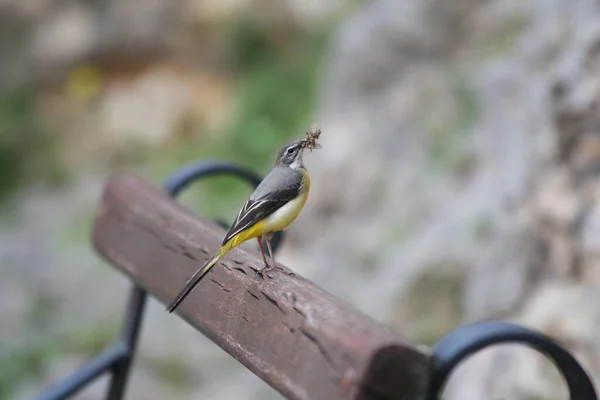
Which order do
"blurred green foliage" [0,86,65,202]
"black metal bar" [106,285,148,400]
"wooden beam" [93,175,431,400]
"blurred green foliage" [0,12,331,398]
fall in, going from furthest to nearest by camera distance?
"blurred green foliage" [0,86,65,202] < "blurred green foliage" [0,12,331,398] < "black metal bar" [106,285,148,400] < "wooden beam" [93,175,431,400]

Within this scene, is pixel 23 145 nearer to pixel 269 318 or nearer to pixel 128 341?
pixel 128 341

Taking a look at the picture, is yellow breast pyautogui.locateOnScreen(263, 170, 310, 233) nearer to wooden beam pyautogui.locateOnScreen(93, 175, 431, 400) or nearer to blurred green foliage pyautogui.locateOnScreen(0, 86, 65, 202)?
wooden beam pyautogui.locateOnScreen(93, 175, 431, 400)

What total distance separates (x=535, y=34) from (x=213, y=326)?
3.14 metres

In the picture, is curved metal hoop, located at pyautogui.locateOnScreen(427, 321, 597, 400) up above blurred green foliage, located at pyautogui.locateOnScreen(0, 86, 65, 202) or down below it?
below

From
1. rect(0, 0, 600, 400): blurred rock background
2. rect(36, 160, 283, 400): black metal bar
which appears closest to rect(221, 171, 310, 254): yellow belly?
rect(36, 160, 283, 400): black metal bar

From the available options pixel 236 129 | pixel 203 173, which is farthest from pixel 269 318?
pixel 236 129

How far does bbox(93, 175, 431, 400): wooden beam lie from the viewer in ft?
4.02

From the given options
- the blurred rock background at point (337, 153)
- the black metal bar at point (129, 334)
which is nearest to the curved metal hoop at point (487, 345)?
the black metal bar at point (129, 334)

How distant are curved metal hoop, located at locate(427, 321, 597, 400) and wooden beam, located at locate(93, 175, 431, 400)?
37 millimetres

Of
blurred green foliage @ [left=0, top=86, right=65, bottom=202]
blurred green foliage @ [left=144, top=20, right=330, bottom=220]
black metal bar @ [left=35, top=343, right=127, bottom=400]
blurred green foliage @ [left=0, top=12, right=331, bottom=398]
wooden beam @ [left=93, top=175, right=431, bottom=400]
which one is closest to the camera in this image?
wooden beam @ [left=93, top=175, right=431, bottom=400]

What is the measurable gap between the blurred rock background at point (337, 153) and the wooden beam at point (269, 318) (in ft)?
4.93

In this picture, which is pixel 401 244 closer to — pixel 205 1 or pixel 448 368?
pixel 448 368

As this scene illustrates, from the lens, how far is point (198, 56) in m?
8.28

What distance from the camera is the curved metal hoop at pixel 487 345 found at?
128cm
